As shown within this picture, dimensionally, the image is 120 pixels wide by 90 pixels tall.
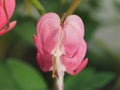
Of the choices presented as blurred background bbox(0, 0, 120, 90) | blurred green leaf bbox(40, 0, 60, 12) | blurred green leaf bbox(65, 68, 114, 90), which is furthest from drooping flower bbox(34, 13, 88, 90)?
blurred green leaf bbox(40, 0, 60, 12)

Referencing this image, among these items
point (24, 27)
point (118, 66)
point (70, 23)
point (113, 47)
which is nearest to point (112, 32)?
point (113, 47)

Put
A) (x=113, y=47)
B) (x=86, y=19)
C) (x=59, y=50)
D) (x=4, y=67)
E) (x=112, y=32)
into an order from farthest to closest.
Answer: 1. (x=112, y=32)
2. (x=113, y=47)
3. (x=86, y=19)
4. (x=4, y=67)
5. (x=59, y=50)

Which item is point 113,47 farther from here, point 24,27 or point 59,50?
point 59,50

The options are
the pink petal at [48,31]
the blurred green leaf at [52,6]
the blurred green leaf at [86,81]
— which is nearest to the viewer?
the pink petal at [48,31]

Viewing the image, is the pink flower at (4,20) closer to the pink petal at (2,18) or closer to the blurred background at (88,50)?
the pink petal at (2,18)

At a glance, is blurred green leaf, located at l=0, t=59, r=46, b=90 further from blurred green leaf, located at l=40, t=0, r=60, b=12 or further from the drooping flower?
the drooping flower

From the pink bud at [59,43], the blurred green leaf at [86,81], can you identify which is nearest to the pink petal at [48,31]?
the pink bud at [59,43]

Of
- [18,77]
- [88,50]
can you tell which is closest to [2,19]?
[18,77]

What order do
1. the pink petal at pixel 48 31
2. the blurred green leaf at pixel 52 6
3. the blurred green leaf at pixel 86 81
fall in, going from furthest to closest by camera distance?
the blurred green leaf at pixel 52 6 → the blurred green leaf at pixel 86 81 → the pink petal at pixel 48 31
